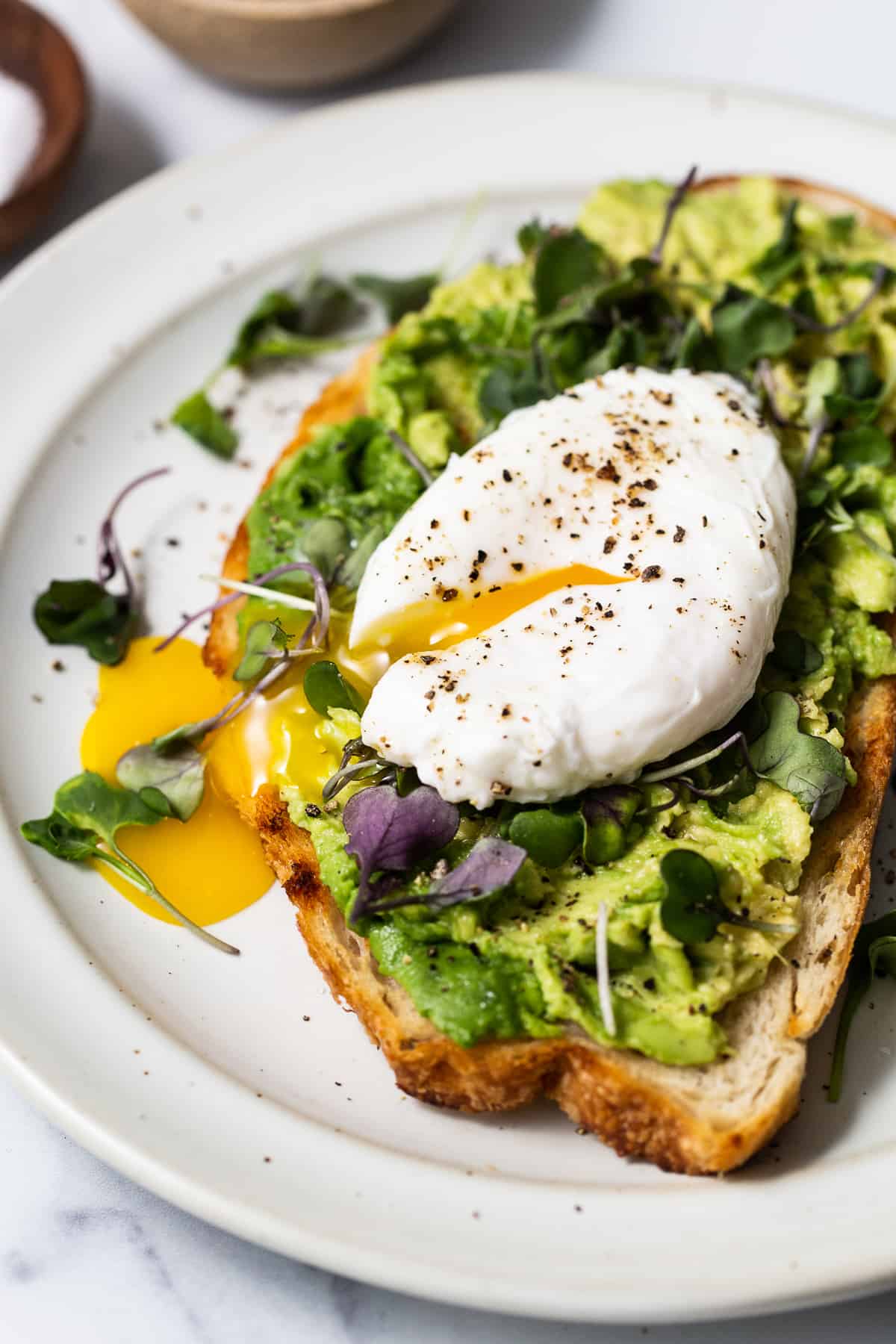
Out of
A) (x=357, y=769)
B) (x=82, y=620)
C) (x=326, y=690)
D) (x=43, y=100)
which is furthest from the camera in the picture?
(x=43, y=100)

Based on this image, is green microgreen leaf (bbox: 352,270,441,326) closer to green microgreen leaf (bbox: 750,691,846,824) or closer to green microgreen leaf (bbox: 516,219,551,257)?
green microgreen leaf (bbox: 516,219,551,257)

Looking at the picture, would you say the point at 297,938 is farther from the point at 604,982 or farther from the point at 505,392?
the point at 505,392

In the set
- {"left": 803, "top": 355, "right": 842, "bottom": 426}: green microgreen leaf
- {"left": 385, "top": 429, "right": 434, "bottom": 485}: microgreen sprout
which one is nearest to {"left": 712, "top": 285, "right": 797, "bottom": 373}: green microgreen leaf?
{"left": 803, "top": 355, "right": 842, "bottom": 426}: green microgreen leaf

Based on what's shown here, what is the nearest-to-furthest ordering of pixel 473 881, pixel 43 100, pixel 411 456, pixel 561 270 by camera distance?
pixel 473 881 < pixel 411 456 < pixel 561 270 < pixel 43 100

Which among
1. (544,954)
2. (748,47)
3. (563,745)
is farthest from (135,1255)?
(748,47)

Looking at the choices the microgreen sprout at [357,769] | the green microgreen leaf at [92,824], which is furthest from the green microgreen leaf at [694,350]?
the green microgreen leaf at [92,824]

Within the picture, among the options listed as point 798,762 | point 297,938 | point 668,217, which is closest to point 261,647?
point 297,938

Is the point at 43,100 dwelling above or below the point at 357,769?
above
